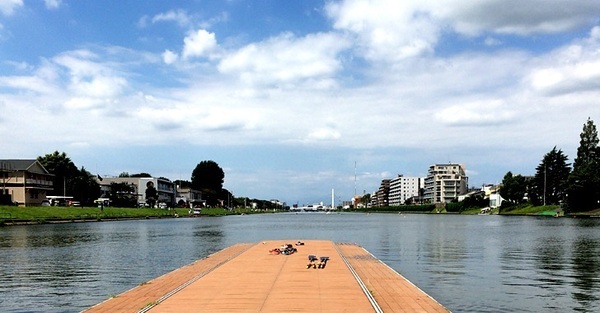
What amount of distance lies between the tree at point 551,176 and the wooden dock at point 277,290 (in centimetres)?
14401

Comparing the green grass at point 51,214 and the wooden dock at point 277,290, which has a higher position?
the wooden dock at point 277,290

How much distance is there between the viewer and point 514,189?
598ft

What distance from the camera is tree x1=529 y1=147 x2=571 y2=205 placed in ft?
520

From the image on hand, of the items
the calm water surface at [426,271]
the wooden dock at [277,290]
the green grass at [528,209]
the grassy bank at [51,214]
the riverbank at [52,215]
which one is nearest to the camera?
the wooden dock at [277,290]

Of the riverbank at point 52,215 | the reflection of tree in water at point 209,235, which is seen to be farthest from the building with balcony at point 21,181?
the reflection of tree in water at point 209,235

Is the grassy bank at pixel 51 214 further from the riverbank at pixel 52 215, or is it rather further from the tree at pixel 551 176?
the tree at pixel 551 176

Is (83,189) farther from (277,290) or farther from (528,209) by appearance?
(277,290)

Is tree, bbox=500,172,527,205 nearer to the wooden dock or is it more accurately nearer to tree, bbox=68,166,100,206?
tree, bbox=68,166,100,206

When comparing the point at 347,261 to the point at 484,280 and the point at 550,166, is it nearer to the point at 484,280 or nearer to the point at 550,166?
the point at 484,280

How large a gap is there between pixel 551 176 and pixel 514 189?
23.6 metres

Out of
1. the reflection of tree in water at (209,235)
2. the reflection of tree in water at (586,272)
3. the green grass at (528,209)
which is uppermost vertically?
the reflection of tree in water at (586,272)

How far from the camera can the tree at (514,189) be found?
18038 centimetres

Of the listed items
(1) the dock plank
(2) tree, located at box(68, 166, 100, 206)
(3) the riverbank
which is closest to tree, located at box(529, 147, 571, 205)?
(3) the riverbank

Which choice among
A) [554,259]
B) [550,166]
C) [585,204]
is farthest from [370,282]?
[550,166]
